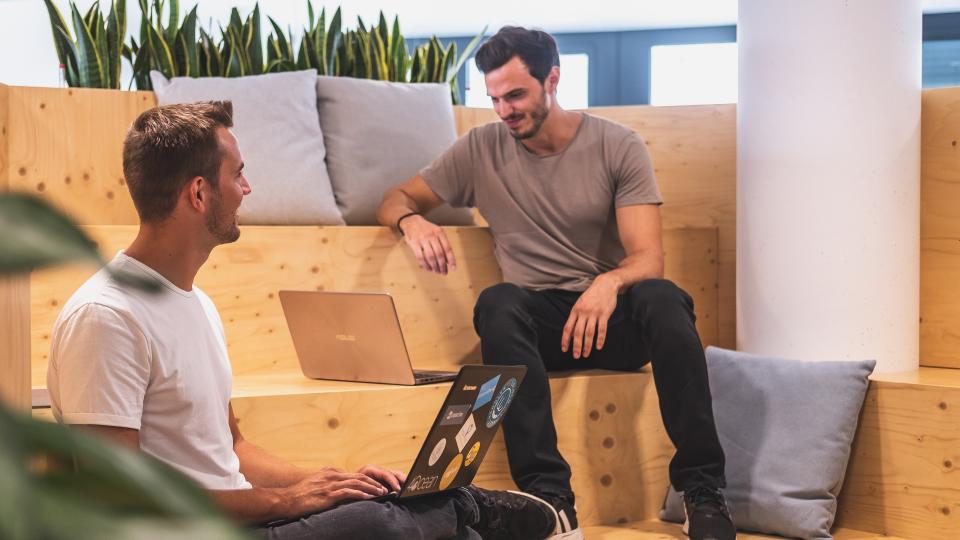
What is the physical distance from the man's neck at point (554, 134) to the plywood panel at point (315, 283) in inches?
10.7

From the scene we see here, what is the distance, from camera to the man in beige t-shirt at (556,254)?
228cm

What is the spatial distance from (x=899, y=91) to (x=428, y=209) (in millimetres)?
1165

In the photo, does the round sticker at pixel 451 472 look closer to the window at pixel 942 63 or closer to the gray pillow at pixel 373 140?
the gray pillow at pixel 373 140

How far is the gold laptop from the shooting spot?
7.55 feet

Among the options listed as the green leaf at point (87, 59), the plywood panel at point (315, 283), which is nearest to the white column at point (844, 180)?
the plywood panel at point (315, 283)

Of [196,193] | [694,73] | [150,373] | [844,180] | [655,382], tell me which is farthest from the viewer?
[694,73]

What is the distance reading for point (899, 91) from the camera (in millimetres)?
2623

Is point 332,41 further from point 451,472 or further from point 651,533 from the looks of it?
point 451,472

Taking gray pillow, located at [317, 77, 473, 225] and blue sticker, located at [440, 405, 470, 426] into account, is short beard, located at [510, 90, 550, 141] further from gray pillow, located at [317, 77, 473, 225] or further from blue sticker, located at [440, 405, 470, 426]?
blue sticker, located at [440, 405, 470, 426]

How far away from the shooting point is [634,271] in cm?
251

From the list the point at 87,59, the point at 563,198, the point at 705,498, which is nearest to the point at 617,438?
the point at 705,498

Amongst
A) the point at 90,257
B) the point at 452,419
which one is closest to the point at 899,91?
the point at 452,419

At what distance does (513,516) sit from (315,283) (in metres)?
0.95

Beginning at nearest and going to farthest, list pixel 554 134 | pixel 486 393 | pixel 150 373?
pixel 150 373, pixel 486 393, pixel 554 134
